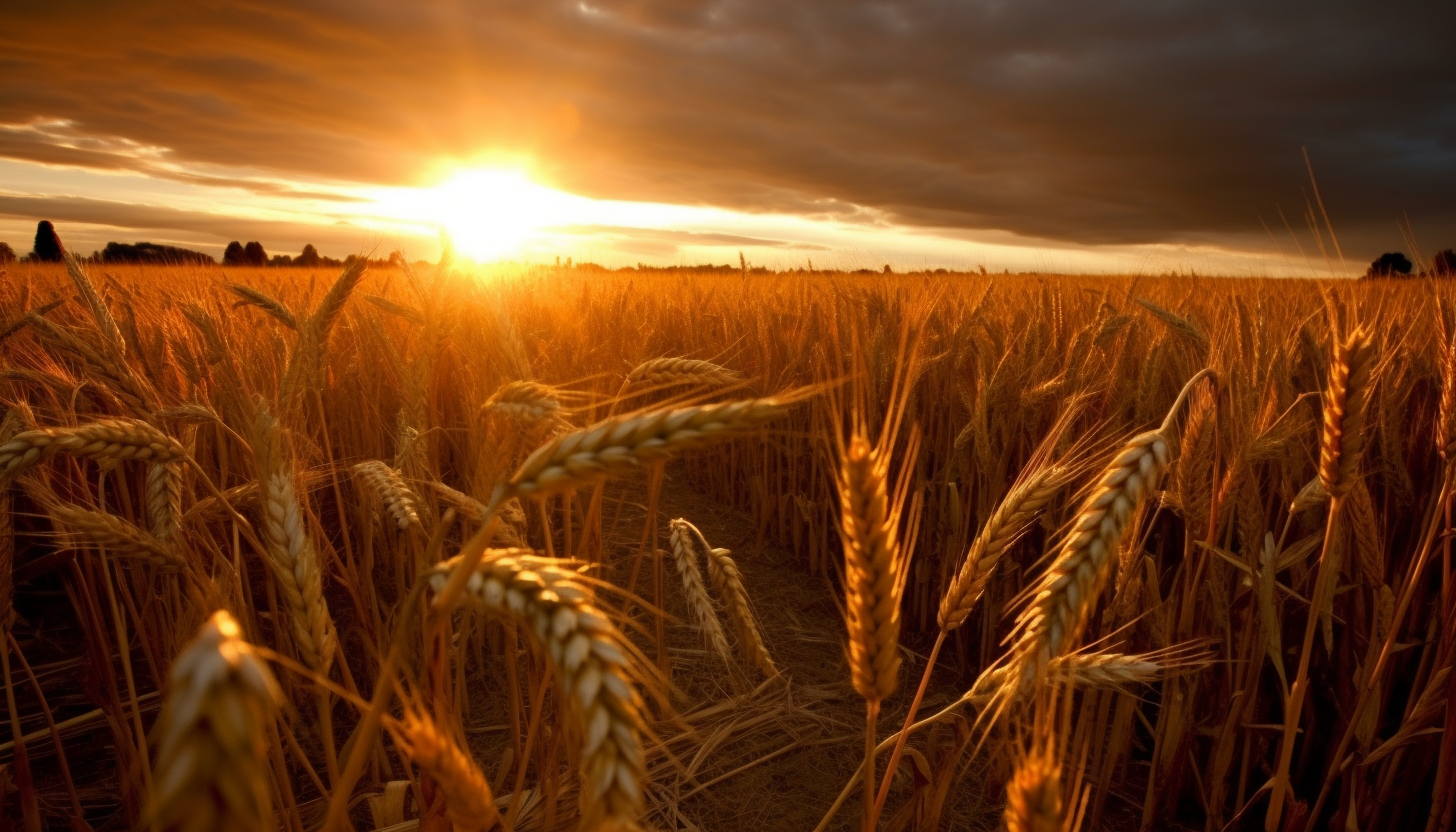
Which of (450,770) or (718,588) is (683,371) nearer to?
(718,588)

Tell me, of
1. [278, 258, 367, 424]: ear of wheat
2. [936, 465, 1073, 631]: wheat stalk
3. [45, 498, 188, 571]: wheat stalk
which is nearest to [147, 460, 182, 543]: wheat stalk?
[45, 498, 188, 571]: wheat stalk

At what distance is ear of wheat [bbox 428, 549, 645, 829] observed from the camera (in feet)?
1.72

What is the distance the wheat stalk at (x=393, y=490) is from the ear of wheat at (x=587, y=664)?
1.68 ft

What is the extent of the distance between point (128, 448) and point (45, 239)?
3543 centimetres

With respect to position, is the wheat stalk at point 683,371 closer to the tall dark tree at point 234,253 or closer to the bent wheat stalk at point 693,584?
the bent wheat stalk at point 693,584

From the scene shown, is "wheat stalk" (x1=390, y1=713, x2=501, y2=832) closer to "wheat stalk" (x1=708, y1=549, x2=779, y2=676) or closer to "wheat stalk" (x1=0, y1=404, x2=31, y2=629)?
"wheat stalk" (x1=708, y1=549, x2=779, y2=676)

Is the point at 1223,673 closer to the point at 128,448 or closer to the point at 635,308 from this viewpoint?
the point at 128,448

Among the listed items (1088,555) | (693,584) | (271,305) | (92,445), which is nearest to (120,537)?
(92,445)

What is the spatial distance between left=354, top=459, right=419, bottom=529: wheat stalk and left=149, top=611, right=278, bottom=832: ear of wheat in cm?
76

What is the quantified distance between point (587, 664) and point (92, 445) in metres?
0.83

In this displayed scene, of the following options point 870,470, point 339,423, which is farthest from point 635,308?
point 870,470

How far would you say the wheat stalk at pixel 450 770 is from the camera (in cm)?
61

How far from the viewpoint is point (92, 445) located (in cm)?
95

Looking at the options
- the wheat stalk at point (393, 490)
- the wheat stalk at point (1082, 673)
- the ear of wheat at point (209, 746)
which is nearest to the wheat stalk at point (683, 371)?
the wheat stalk at point (393, 490)
